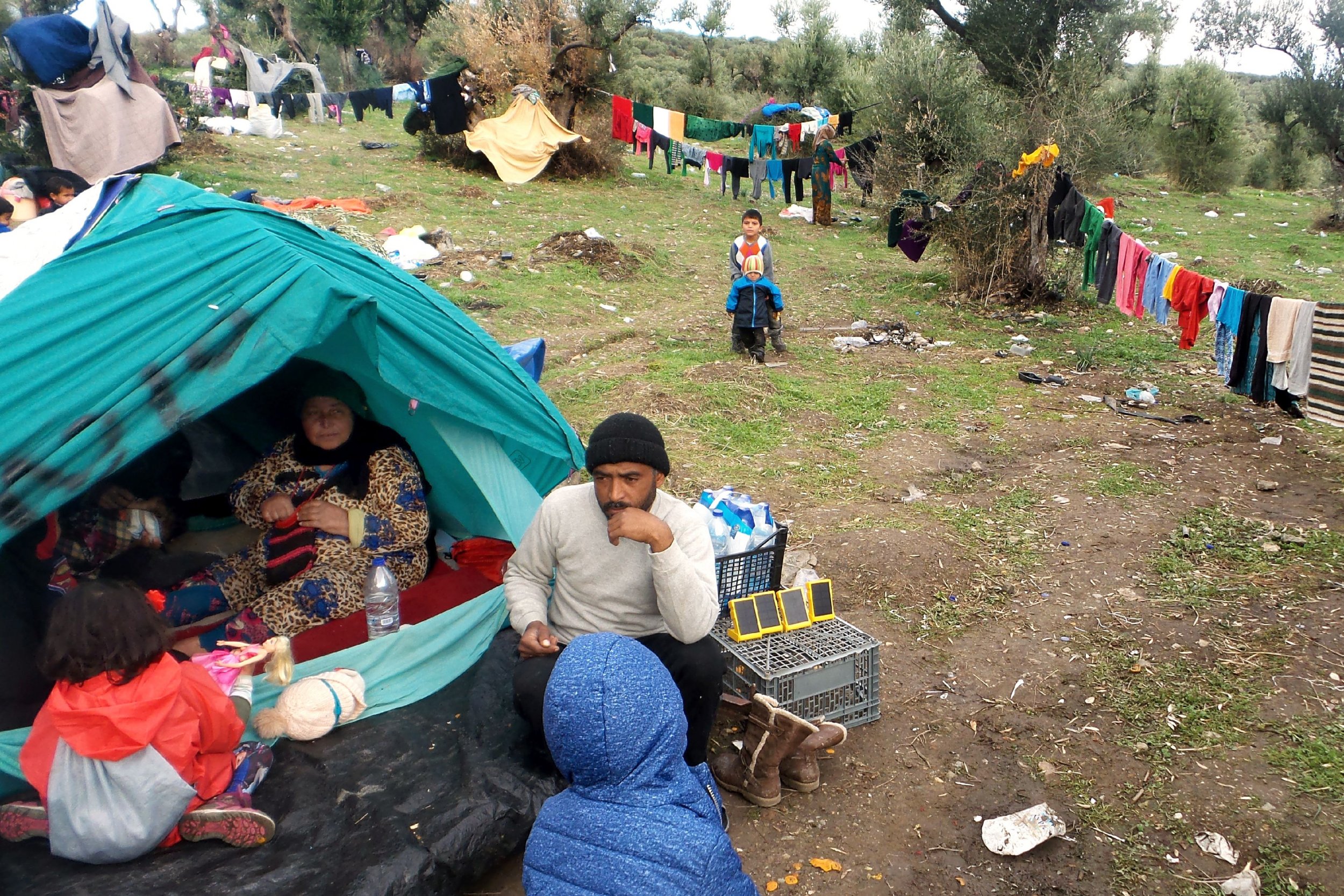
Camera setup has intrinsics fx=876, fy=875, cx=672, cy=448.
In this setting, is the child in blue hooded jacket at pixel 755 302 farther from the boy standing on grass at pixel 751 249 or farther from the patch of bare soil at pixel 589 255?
the patch of bare soil at pixel 589 255

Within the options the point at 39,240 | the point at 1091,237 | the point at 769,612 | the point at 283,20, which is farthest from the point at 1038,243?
the point at 283,20

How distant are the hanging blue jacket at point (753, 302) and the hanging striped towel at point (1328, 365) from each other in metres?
3.80

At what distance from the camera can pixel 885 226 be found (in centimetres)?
1294

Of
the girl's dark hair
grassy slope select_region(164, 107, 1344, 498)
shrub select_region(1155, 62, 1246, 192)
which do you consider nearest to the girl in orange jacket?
the girl's dark hair

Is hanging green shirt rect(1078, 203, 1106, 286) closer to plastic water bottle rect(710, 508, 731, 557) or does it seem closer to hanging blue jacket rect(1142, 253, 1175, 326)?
hanging blue jacket rect(1142, 253, 1175, 326)

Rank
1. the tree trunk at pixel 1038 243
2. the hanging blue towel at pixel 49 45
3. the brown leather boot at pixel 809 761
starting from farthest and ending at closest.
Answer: the tree trunk at pixel 1038 243
the hanging blue towel at pixel 49 45
the brown leather boot at pixel 809 761

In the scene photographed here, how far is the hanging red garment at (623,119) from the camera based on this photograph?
50.3 ft

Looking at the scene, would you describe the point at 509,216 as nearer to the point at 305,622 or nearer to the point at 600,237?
the point at 600,237

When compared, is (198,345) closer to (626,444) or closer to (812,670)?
(626,444)

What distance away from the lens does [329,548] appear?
334cm

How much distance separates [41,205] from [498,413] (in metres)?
4.59

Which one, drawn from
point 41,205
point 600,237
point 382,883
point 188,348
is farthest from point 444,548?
point 600,237

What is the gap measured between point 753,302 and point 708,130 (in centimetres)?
900

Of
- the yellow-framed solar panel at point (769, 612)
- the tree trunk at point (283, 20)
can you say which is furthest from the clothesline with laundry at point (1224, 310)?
the tree trunk at point (283, 20)
